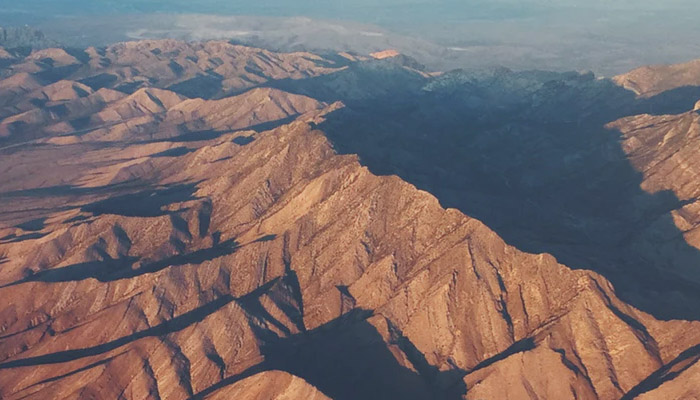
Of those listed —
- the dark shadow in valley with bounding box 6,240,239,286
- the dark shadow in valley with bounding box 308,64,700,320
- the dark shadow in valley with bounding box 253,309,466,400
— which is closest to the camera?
the dark shadow in valley with bounding box 253,309,466,400

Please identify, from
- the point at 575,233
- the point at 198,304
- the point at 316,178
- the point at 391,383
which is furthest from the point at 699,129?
the point at 198,304

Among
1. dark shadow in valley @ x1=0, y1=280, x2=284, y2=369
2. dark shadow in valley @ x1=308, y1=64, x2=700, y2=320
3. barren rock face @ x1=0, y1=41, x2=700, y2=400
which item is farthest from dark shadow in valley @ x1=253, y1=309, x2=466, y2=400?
dark shadow in valley @ x1=308, y1=64, x2=700, y2=320

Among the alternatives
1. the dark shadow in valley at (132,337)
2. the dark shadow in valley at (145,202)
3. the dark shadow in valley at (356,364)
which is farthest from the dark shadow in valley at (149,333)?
the dark shadow in valley at (145,202)

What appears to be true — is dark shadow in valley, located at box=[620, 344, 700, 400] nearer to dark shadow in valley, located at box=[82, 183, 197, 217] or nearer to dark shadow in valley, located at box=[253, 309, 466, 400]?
dark shadow in valley, located at box=[253, 309, 466, 400]

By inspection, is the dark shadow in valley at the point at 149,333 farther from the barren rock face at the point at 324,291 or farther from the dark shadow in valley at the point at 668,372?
the dark shadow in valley at the point at 668,372

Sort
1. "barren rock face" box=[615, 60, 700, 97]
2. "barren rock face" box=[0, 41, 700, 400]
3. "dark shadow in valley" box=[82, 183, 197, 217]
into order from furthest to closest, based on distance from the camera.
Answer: "barren rock face" box=[615, 60, 700, 97], "dark shadow in valley" box=[82, 183, 197, 217], "barren rock face" box=[0, 41, 700, 400]

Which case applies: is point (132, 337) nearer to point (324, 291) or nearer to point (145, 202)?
point (324, 291)
